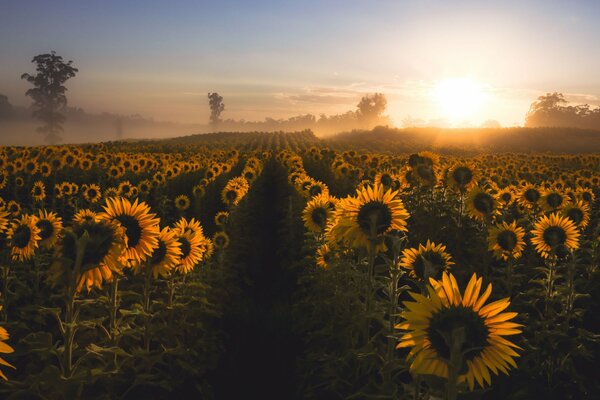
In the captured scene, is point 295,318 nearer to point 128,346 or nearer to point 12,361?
point 128,346

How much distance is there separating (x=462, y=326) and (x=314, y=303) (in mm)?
4087

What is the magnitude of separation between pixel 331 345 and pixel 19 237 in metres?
3.77

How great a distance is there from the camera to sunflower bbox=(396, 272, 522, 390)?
2.13 m

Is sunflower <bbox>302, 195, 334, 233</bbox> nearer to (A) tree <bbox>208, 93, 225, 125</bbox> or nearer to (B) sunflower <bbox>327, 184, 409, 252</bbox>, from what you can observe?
(B) sunflower <bbox>327, 184, 409, 252</bbox>

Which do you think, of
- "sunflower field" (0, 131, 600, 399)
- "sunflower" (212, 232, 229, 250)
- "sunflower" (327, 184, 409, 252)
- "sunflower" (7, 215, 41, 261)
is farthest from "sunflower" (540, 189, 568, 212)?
Answer: "sunflower" (7, 215, 41, 261)

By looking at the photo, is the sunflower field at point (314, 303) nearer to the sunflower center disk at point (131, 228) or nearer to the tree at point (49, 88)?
the sunflower center disk at point (131, 228)

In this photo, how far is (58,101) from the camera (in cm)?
8656

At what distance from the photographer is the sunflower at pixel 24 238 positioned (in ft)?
16.2

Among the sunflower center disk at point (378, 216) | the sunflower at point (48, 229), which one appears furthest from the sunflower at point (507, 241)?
the sunflower at point (48, 229)

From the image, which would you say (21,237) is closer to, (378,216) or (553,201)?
(378,216)

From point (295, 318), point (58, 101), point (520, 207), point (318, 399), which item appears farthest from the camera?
point (58, 101)

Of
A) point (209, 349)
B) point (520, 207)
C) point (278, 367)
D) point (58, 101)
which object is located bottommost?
point (278, 367)

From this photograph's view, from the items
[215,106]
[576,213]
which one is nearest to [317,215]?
[576,213]

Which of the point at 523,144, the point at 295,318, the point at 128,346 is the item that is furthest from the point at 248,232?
the point at 523,144
